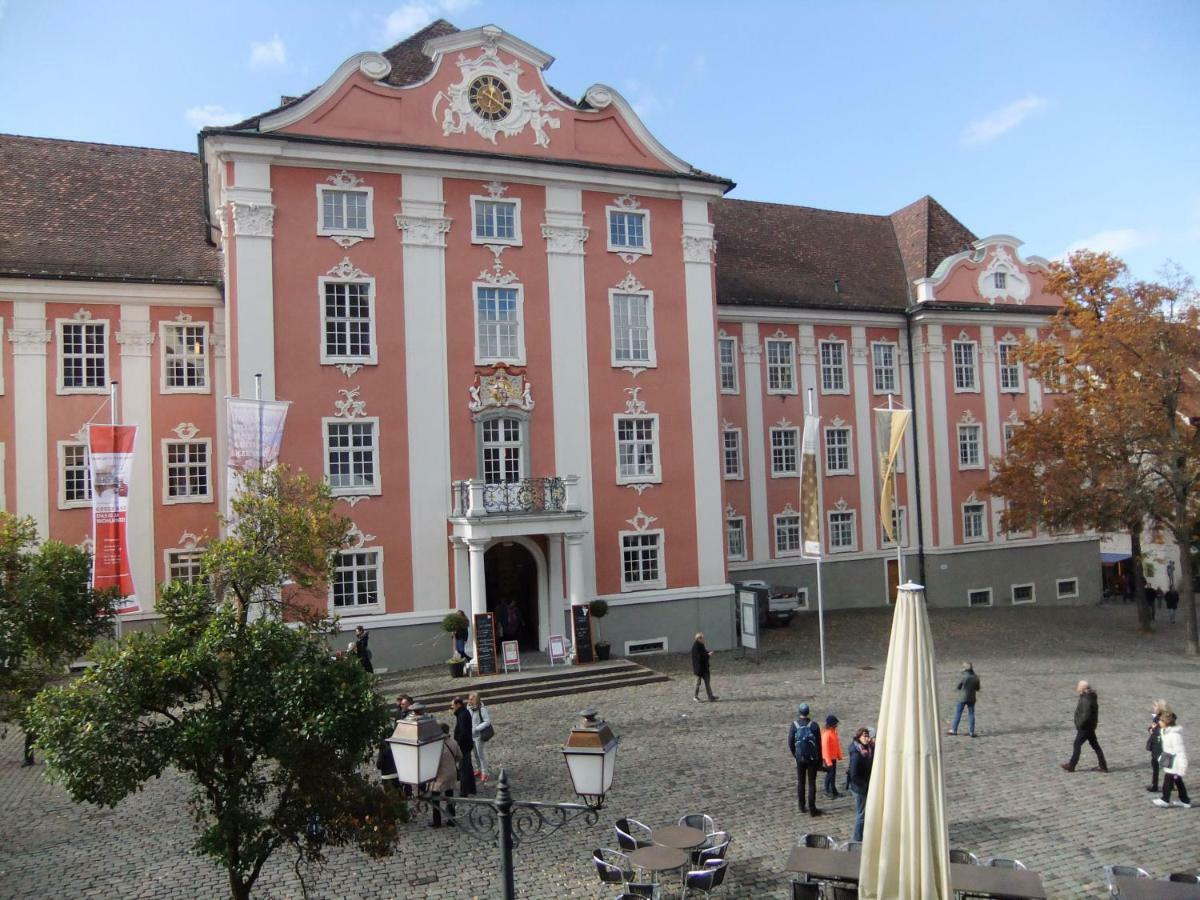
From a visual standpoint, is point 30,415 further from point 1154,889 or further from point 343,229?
point 1154,889

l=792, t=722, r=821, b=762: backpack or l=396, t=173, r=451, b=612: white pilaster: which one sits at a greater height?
l=396, t=173, r=451, b=612: white pilaster

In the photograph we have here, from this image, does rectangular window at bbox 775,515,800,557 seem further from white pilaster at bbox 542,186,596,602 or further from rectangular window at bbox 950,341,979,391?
white pilaster at bbox 542,186,596,602

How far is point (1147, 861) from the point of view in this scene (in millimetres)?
11242

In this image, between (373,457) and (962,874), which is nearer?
(962,874)

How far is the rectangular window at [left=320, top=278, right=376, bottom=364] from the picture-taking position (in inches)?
924

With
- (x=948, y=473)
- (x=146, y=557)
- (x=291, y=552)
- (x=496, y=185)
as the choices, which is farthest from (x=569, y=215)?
(x=948, y=473)

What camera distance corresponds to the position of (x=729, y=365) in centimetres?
3328

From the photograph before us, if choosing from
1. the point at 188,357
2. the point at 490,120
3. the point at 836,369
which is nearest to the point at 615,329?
the point at 490,120

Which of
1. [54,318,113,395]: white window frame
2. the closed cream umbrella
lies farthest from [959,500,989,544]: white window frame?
the closed cream umbrella

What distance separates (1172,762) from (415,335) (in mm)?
18656

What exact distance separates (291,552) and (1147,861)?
36.7 feet

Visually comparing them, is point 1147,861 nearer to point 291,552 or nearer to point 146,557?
point 291,552

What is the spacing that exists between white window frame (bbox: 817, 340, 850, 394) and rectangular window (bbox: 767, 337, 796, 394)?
47.3 inches

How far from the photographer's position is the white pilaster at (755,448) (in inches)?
1314
